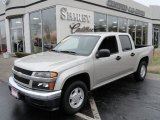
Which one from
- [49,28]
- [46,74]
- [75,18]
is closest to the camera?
[46,74]

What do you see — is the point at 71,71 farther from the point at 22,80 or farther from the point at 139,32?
the point at 139,32

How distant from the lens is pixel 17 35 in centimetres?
1828

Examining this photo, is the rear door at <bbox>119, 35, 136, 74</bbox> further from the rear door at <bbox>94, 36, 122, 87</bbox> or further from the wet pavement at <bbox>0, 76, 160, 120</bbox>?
the wet pavement at <bbox>0, 76, 160, 120</bbox>

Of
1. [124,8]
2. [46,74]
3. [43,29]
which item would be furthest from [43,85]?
[124,8]

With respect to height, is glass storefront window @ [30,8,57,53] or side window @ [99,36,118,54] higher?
glass storefront window @ [30,8,57,53]

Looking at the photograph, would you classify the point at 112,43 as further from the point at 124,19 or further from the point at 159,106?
the point at 124,19

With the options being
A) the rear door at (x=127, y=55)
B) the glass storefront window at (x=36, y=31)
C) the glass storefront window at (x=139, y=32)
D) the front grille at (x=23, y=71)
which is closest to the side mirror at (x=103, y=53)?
the rear door at (x=127, y=55)

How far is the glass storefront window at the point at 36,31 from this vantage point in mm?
15094

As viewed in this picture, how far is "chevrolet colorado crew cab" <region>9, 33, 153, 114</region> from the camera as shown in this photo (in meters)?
3.95

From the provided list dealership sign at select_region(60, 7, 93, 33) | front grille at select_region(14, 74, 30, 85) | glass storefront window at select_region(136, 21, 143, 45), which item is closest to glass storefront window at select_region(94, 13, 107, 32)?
dealership sign at select_region(60, 7, 93, 33)

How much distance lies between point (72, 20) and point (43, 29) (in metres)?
2.34

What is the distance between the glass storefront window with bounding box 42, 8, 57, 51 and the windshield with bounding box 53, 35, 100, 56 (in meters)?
7.83

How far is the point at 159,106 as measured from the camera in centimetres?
492

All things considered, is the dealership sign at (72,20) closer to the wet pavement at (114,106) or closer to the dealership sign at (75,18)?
the dealership sign at (75,18)
